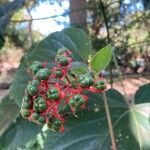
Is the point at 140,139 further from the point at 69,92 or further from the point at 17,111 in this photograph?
the point at 17,111

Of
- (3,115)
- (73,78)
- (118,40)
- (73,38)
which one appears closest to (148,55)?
(118,40)

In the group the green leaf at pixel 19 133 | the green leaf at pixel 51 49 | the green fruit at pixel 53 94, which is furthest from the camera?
the green leaf at pixel 19 133

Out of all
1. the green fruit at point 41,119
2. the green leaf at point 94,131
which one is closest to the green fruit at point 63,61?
the green fruit at point 41,119

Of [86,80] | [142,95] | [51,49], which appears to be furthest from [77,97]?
[142,95]

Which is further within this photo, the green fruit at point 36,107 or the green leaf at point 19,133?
the green leaf at point 19,133

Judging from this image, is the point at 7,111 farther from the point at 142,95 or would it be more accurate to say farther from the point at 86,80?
the point at 86,80

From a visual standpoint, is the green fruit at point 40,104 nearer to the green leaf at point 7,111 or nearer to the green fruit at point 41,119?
the green fruit at point 41,119
